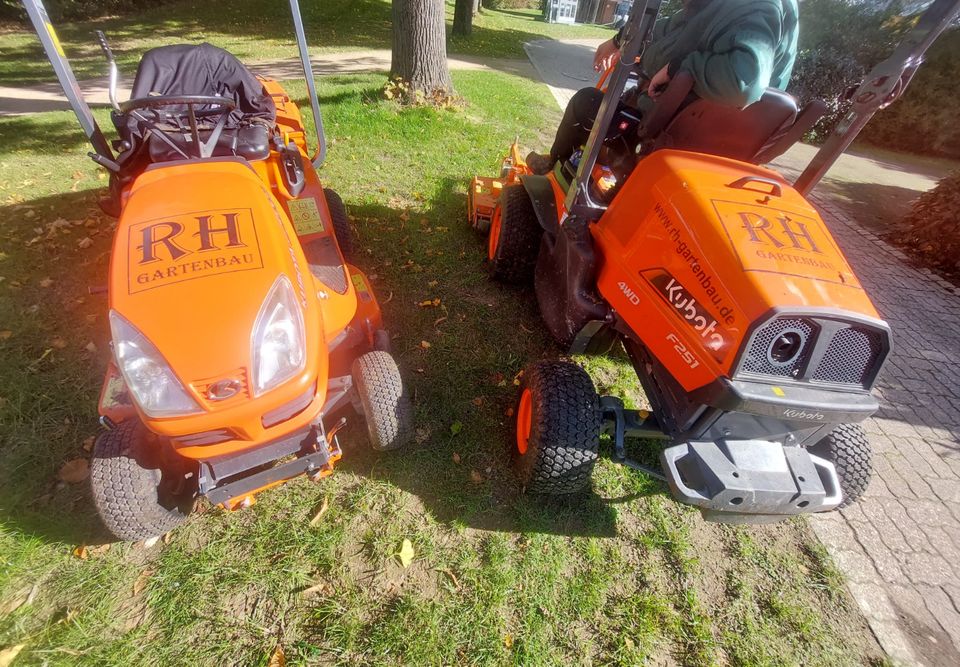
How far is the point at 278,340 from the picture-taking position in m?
1.82

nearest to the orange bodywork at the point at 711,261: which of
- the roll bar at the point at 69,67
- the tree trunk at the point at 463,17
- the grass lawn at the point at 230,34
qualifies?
the roll bar at the point at 69,67

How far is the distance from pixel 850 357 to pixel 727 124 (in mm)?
1310

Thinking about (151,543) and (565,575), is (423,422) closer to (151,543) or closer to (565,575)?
(565,575)

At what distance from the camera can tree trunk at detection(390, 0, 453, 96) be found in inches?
242

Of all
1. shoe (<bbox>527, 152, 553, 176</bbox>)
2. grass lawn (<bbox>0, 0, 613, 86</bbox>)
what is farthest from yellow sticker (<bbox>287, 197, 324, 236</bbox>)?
grass lawn (<bbox>0, 0, 613, 86</bbox>)

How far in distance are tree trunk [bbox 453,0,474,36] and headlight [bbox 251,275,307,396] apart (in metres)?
14.8

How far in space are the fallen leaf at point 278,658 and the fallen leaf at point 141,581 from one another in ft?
2.19

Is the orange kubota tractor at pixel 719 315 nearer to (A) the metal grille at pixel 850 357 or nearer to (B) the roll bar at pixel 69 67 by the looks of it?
(A) the metal grille at pixel 850 357

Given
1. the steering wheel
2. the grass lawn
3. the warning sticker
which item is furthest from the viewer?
the grass lawn

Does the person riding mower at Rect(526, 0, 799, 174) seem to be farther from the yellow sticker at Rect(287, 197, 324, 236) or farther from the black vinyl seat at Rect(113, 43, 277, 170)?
the black vinyl seat at Rect(113, 43, 277, 170)

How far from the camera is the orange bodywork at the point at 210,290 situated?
1.67 meters

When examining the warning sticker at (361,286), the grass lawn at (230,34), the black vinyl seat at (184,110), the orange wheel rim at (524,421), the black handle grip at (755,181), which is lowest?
the grass lawn at (230,34)

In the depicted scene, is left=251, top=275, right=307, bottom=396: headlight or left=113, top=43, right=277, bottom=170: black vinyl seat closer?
left=251, top=275, right=307, bottom=396: headlight

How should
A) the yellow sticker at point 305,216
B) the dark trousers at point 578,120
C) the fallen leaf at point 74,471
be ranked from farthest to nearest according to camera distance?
the dark trousers at point 578,120 → the yellow sticker at point 305,216 → the fallen leaf at point 74,471
